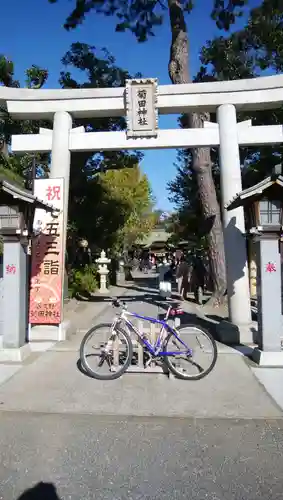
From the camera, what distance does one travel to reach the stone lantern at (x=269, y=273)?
6.61 m

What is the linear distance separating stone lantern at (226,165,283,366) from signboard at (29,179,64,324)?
3.74 metres

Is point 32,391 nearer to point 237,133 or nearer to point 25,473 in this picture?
point 25,473

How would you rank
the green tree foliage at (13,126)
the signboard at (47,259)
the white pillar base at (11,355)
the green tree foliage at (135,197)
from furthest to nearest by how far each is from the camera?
the green tree foliage at (135,197) < the green tree foliage at (13,126) < the signboard at (47,259) < the white pillar base at (11,355)

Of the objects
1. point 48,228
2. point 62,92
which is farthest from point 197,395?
point 62,92

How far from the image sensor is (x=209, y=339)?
5891 mm

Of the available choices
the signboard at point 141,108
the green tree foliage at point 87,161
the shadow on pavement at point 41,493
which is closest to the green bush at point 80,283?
the green tree foliage at point 87,161

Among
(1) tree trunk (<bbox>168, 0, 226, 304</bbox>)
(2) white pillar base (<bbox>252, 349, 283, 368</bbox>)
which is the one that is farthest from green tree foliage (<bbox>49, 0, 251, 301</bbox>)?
(2) white pillar base (<bbox>252, 349, 283, 368</bbox>)

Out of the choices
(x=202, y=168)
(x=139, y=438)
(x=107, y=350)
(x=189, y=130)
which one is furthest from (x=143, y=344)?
(x=202, y=168)

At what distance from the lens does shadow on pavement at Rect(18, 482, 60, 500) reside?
10.1 feet

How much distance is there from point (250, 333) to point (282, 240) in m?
2.11

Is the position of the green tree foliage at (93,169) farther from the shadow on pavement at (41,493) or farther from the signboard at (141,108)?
the shadow on pavement at (41,493)

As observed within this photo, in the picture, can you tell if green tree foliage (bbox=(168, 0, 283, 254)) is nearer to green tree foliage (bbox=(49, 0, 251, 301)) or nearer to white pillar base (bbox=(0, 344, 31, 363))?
green tree foliage (bbox=(49, 0, 251, 301))

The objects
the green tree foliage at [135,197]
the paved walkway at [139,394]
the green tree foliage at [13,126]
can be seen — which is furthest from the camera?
the green tree foliage at [135,197]

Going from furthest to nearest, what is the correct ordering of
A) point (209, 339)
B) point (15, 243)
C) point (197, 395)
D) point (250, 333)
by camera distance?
1. point (250, 333)
2. point (15, 243)
3. point (209, 339)
4. point (197, 395)
